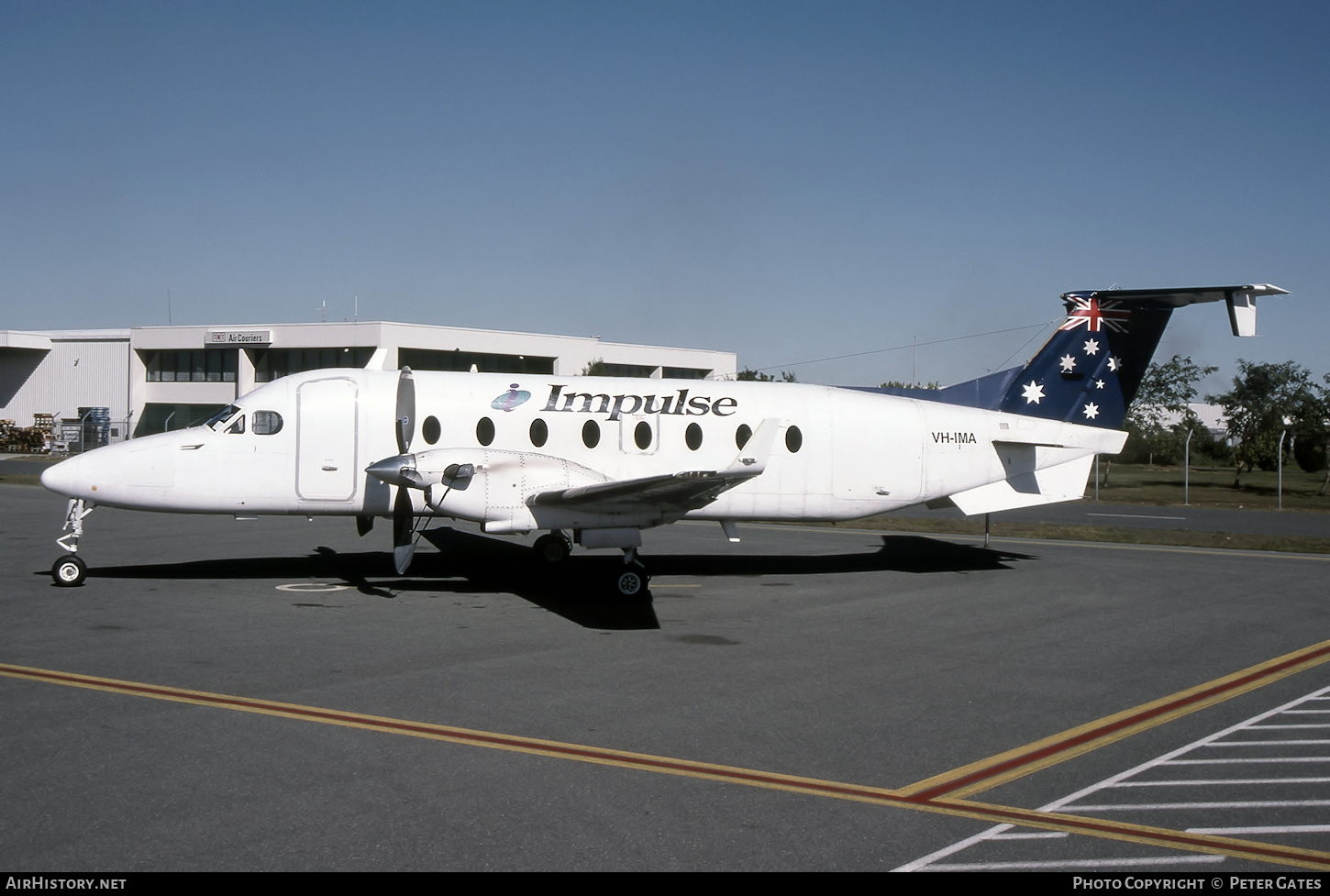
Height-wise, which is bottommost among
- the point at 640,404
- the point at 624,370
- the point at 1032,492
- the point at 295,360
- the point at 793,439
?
the point at 1032,492

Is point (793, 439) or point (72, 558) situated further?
point (793, 439)

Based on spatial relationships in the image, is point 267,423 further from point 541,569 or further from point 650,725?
point 650,725

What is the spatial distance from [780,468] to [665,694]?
808 cm

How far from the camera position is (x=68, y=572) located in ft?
45.5

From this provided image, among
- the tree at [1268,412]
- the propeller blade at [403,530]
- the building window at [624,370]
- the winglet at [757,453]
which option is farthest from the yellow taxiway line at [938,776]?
the building window at [624,370]

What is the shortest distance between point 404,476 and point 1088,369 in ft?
43.9

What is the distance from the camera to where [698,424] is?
16.2 metres

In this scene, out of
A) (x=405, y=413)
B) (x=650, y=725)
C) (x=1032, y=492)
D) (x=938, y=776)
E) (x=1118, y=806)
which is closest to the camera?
(x=1118, y=806)

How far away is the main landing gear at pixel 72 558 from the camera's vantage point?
13.8 m

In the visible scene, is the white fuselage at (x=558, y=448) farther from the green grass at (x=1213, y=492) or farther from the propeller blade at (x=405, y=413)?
the green grass at (x=1213, y=492)

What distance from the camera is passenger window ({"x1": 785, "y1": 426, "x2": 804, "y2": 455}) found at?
1652 centimetres

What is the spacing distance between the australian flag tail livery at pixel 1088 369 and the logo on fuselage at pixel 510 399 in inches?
331

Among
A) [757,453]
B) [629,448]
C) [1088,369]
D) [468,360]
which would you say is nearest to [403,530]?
[629,448]
